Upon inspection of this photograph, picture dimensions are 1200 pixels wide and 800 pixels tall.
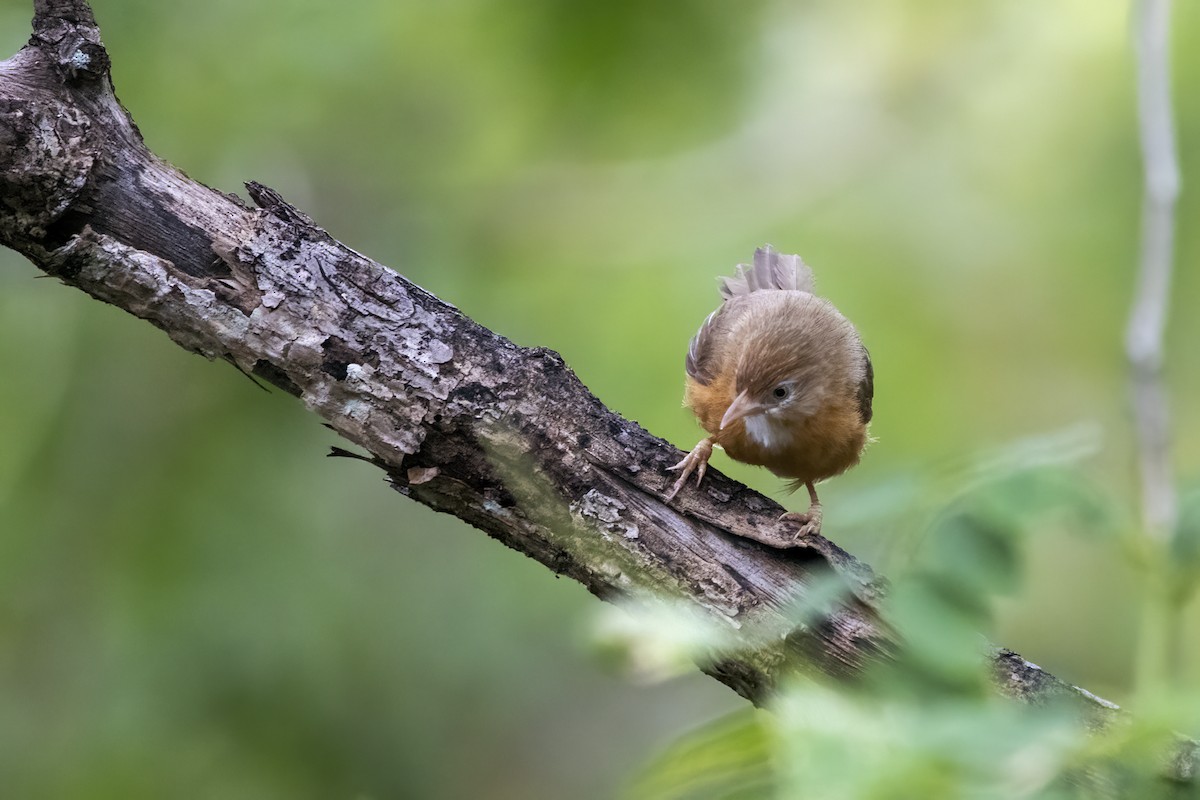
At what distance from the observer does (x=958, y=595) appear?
1.13 metres

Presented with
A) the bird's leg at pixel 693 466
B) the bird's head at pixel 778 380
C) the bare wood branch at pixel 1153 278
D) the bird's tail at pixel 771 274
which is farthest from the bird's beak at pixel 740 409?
the bare wood branch at pixel 1153 278

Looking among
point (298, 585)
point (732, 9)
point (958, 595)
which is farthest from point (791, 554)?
point (732, 9)

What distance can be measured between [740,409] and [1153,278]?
1.57 m

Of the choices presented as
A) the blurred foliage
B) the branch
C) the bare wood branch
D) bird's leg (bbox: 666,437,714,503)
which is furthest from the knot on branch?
the bare wood branch

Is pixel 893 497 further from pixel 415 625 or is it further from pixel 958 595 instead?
pixel 415 625

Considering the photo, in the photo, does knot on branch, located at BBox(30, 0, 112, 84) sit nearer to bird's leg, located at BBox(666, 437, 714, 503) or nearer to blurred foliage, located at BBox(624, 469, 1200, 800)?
bird's leg, located at BBox(666, 437, 714, 503)

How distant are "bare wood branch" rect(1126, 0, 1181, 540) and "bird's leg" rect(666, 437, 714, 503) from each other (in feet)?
3.35

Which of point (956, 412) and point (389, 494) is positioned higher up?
point (956, 412)

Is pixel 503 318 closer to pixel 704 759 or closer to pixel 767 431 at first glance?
pixel 767 431

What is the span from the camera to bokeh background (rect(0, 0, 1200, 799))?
5.00 m

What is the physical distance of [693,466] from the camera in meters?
2.79

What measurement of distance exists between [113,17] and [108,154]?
2922mm

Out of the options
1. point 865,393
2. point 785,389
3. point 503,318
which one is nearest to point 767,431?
point 785,389

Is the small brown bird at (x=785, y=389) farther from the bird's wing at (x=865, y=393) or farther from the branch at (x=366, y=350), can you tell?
the branch at (x=366, y=350)
